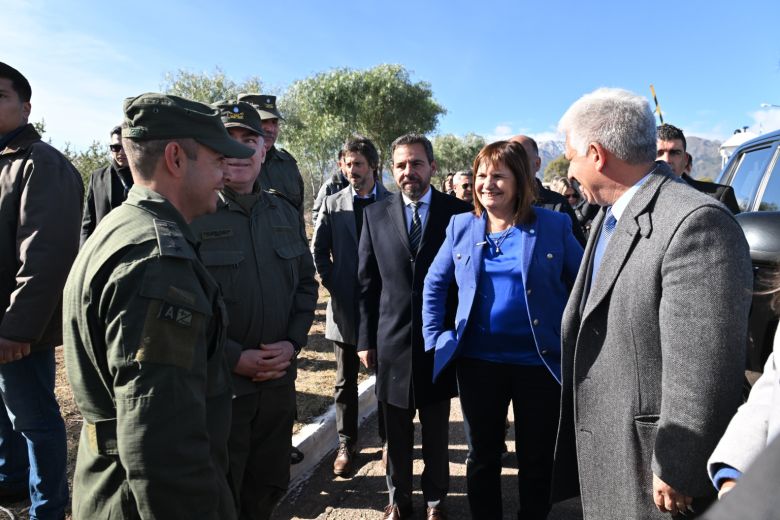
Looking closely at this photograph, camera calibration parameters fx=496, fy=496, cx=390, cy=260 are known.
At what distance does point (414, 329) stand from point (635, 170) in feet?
5.26

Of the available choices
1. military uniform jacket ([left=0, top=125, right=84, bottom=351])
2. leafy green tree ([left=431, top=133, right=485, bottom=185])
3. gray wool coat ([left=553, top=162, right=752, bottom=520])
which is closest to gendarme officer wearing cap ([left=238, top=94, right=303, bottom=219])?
military uniform jacket ([left=0, top=125, right=84, bottom=351])

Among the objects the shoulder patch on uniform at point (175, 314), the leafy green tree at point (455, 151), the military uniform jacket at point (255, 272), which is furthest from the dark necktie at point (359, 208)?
the leafy green tree at point (455, 151)

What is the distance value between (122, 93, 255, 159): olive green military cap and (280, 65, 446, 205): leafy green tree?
29863 millimetres

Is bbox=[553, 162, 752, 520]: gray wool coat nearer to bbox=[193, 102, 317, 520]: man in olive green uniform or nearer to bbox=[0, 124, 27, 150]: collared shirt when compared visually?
bbox=[193, 102, 317, 520]: man in olive green uniform

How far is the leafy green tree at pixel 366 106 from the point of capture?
3152 centimetres

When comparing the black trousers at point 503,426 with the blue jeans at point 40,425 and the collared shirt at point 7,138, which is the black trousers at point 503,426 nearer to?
the blue jeans at point 40,425

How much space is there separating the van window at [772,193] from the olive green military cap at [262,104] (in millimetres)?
4007

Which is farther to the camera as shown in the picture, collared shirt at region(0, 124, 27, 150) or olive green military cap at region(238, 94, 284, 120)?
olive green military cap at region(238, 94, 284, 120)

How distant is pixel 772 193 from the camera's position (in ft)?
13.1

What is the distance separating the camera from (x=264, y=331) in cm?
240

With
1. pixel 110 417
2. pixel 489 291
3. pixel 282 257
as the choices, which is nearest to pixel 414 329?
pixel 489 291

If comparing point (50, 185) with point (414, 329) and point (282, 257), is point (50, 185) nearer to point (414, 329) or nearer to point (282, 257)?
point (282, 257)

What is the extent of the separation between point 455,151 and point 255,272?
6753 centimetres

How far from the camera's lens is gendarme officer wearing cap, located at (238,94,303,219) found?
154 inches
